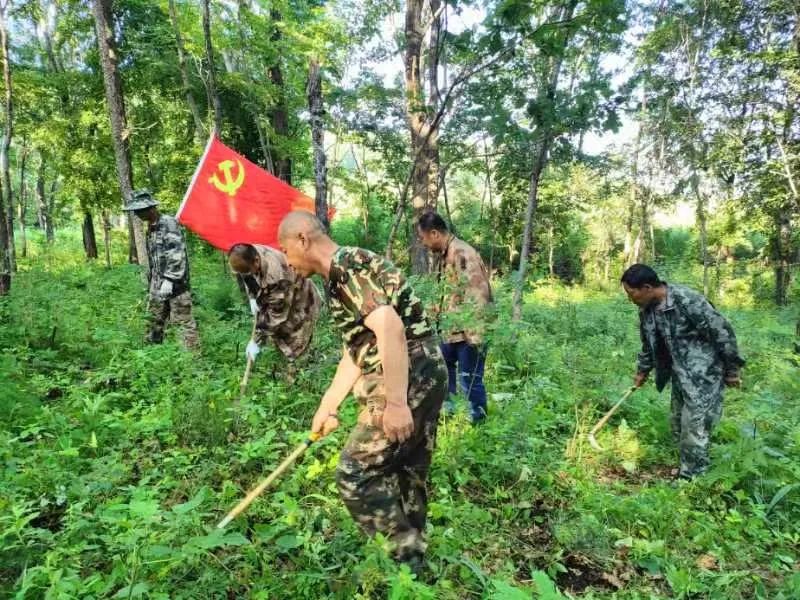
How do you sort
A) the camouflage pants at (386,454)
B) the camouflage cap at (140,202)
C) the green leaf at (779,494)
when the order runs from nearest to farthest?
the camouflage pants at (386,454)
the green leaf at (779,494)
the camouflage cap at (140,202)

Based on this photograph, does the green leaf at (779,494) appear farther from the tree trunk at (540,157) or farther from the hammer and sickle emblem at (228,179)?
the hammer and sickle emblem at (228,179)

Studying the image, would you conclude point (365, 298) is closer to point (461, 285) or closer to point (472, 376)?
point (461, 285)

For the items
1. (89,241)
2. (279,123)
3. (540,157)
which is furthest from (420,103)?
(89,241)

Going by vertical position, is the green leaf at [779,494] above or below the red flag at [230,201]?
below

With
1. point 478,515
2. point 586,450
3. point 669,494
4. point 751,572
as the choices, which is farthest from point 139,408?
point 751,572

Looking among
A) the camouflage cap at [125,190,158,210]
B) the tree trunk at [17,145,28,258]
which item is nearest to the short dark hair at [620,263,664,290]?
the camouflage cap at [125,190,158,210]

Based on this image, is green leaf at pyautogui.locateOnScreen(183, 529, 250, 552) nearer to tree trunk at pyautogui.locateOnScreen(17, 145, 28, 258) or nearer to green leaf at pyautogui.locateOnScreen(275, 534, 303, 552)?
green leaf at pyautogui.locateOnScreen(275, 534, 303, 552)

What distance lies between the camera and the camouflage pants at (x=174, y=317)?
5672 mm

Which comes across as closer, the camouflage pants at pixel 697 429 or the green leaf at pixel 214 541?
the green leaf at pixel 214 541

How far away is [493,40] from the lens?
462 cm

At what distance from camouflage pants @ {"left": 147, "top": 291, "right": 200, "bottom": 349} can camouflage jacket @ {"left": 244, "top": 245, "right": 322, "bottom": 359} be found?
1258 mm

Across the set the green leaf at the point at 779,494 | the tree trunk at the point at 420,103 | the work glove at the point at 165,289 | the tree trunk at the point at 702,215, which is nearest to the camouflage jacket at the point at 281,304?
the work glove at the point at 165,289

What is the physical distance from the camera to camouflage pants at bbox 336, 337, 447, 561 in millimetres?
2316

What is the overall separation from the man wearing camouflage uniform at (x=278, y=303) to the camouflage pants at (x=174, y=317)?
1.19 meters
